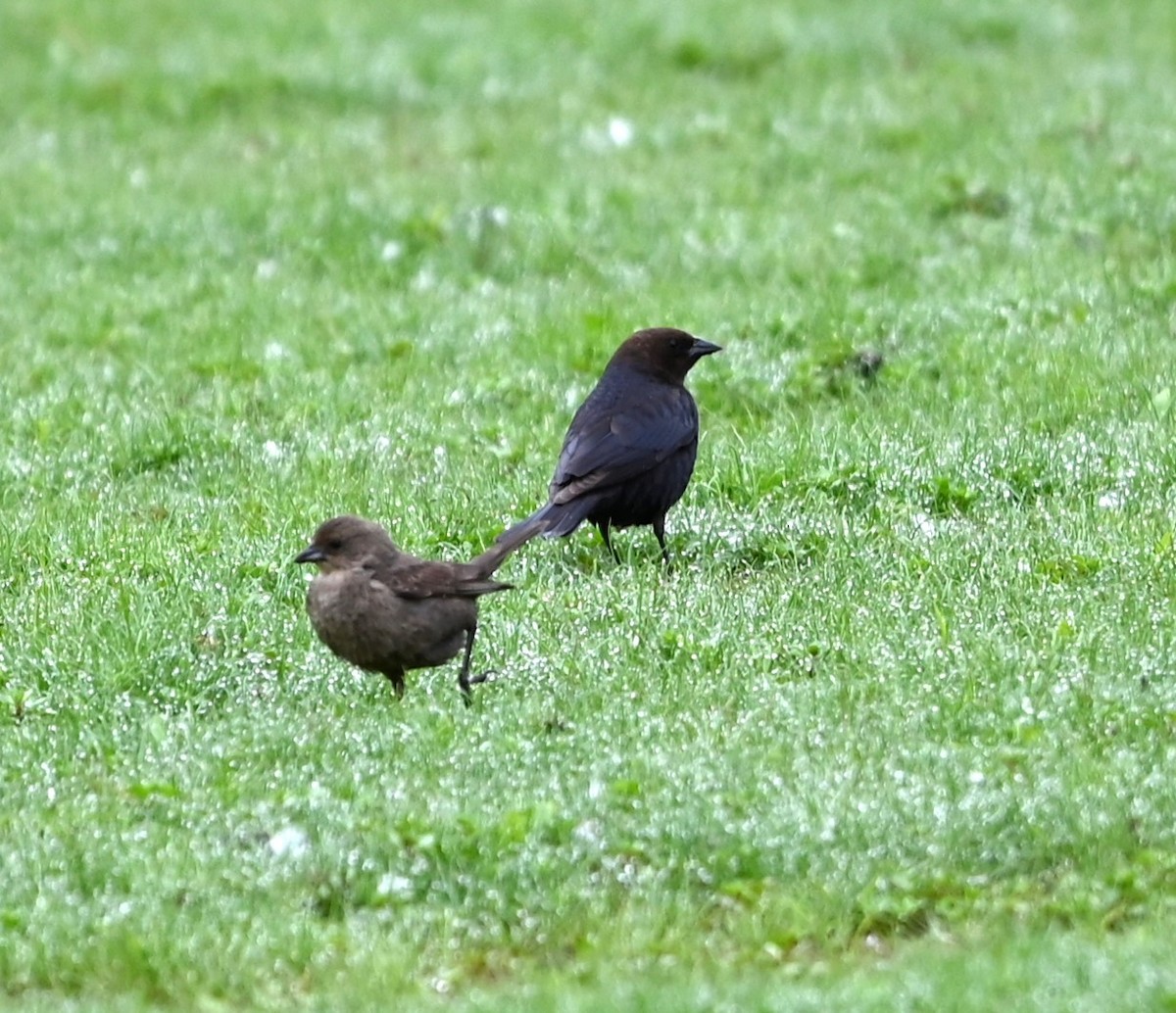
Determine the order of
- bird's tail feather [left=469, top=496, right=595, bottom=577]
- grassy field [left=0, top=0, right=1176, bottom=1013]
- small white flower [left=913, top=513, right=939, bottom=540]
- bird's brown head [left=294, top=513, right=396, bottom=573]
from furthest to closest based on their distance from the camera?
small white flower [left=913, top=513, right=939, bottom=540], bird's tail feather [left=469, top=496, right=595, bottom=577], bird's brown head [left=294, top=513, right=396, bottom=573], grassy field [left=0, top=0, right=1176, bottom=1013]

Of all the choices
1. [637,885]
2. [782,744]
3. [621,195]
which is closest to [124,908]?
[637,885]

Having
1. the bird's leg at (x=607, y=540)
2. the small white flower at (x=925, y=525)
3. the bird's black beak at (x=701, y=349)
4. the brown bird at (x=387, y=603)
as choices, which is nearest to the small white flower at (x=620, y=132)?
the bird's black beak at (x=701, y=349)

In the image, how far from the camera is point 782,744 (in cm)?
652

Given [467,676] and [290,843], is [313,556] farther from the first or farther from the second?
[290,843]

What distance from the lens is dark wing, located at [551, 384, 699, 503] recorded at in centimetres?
874

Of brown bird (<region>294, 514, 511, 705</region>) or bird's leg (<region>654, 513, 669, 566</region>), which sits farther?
bird's leg (<region>654, 513, 669, 566</region>)

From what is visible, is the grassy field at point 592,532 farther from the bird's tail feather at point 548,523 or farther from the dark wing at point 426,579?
the dark wing at point 426,579

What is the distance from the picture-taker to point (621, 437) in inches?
356

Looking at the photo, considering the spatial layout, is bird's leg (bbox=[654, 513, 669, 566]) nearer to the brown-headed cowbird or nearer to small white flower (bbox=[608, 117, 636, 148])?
the brown-headed cowbird

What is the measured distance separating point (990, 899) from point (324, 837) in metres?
1.81

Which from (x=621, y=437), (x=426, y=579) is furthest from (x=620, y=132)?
(x=426, y=579)

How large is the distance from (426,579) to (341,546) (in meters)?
0.33

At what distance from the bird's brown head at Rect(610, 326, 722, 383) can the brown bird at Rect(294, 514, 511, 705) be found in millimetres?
2695

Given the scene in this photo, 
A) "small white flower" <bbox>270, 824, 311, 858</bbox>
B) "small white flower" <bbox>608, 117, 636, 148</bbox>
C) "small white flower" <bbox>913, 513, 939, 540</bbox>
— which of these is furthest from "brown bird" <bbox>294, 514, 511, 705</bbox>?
"small white flower" <bbox>608, 117, 636, 148</bbox>
